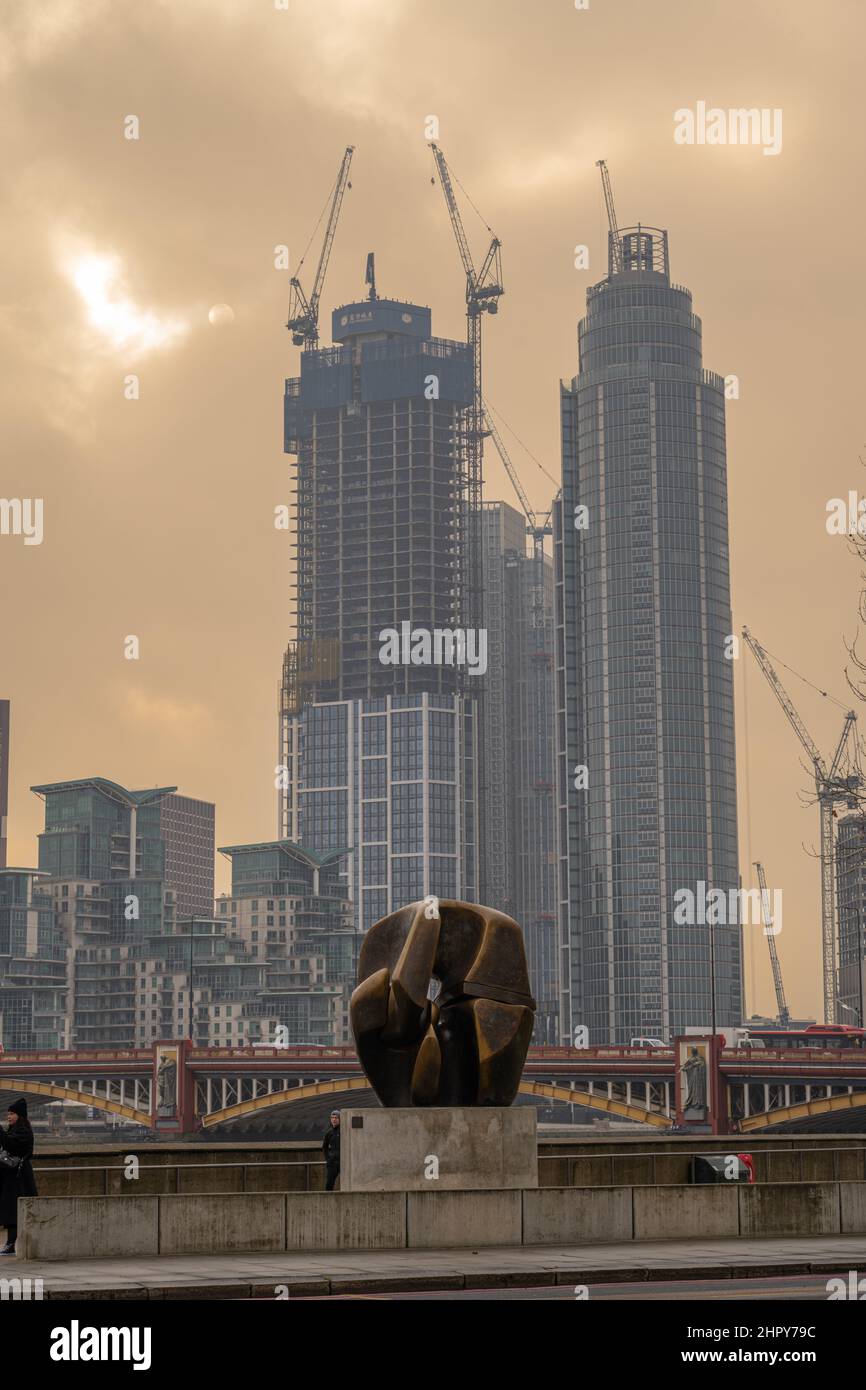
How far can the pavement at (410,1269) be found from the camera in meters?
23.8

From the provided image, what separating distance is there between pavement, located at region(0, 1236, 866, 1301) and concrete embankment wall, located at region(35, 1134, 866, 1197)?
363 centimetres

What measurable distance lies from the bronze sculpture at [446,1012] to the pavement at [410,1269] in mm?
4922

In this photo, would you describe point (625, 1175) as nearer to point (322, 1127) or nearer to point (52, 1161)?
point (52, 1161)

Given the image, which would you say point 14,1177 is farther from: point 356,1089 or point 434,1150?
point 356,1089

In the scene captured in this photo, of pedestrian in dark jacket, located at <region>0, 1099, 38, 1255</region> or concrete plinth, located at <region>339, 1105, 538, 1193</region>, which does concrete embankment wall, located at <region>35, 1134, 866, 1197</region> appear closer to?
concrete plinth, located at <region>339, 1105, 538, 1193</region>

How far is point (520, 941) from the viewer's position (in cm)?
3569

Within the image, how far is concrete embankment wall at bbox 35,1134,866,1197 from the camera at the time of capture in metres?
34.4

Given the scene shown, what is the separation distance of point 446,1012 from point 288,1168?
4095mm

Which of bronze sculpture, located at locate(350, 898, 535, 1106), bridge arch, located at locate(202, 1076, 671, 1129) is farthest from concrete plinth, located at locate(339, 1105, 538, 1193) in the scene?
bridge arch, located at locate(202, 1076, 671, 1129)

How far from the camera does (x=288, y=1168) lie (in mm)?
35438

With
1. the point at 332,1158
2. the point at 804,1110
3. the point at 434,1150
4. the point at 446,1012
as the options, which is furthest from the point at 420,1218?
the point at 804,1110
